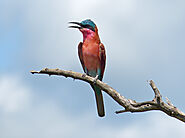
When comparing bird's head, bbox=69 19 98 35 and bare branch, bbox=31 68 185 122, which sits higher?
bird's head, bbox=69 19 98 35

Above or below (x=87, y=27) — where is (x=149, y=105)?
below

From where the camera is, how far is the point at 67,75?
241 inches

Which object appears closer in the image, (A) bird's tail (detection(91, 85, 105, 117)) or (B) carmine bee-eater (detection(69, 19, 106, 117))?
(A) bird's tail (detection(91, 85, 105, 117))

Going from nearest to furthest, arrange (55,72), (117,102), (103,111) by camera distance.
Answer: (117,102) < (55,72) < (103,111)

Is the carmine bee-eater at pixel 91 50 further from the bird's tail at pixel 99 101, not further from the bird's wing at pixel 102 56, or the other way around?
the bird's tail at pixel 99 101

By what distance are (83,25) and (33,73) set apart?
2061 mm

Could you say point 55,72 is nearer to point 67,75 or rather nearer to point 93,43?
point 67,75

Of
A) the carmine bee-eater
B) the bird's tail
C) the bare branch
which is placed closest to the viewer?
A: the bare branch

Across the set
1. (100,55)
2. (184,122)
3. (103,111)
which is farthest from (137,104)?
(100,55)

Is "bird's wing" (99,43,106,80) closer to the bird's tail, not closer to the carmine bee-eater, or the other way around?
the carmine bee-eater

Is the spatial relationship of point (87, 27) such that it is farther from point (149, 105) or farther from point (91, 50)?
point (149, 105)

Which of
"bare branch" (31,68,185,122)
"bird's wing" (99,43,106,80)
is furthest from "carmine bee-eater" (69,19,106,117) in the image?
"bare branch" (31,68,185,122)

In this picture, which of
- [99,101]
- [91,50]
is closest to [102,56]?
[91,50]

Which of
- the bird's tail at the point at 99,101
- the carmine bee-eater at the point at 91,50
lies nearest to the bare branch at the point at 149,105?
the bird's tail at the point at 99,101
